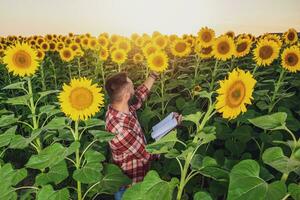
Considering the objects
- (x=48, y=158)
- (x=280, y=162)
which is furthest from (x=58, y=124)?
(x=280, y=162)

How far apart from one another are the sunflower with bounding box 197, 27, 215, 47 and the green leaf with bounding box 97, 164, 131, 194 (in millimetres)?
3713

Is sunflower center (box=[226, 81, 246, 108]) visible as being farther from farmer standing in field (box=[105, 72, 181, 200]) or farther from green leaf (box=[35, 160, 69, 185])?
farmer standing in field (box=[105, 72, 181, 200])

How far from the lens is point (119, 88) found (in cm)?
355

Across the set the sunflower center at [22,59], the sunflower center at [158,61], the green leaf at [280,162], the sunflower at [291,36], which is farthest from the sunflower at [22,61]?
the sunflower at [291,36]

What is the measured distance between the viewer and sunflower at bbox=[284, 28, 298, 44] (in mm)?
8219

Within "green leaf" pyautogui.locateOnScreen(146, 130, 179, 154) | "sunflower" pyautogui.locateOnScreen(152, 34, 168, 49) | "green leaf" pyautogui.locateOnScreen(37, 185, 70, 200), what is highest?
"sunflower" pyautogui.locateOnScreen(152, 34, 168, 49)

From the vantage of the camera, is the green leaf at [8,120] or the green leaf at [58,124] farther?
the green leaf at [8,120]

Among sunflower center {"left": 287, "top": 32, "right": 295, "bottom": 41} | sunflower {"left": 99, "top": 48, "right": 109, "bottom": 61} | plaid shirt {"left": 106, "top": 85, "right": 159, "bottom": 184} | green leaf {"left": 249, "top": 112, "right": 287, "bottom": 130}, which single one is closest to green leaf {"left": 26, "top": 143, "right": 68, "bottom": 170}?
plaid shirt {"left": 106, "top": 85, "right": 159, "bottom": 184}

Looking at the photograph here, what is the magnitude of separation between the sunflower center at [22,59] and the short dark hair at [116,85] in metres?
1.05

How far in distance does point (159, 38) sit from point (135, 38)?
2.13m

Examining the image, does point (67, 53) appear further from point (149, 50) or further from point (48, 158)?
point (48, 158)

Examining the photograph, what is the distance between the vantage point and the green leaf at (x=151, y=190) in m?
2.01

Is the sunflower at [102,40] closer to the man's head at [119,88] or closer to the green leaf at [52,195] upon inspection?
the man's head at [119,88]

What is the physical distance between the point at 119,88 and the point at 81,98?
82 centimetres
